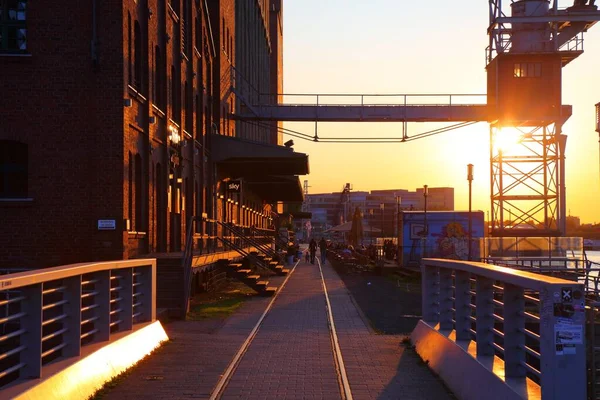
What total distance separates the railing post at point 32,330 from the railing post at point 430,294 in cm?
656

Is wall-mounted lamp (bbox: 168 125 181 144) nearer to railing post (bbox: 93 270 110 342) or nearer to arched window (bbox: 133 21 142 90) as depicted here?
arched window (bbox: 133 21 142 90)

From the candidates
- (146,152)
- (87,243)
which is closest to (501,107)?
(146,152)

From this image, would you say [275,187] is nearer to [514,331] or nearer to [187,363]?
[187,363]

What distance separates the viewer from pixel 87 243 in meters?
18.1

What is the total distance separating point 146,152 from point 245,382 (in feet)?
40.0

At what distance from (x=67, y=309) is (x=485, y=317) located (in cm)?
421

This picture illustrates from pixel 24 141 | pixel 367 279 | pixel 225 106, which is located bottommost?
pixel 367 279

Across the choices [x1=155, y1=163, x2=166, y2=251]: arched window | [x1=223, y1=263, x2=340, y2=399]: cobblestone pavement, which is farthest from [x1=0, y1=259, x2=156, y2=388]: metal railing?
[x1=155, y1=163, x2=166, y2=251]: arched window

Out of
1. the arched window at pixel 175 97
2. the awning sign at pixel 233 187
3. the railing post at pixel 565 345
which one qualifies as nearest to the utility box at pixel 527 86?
the awning sign at pixel 233 187

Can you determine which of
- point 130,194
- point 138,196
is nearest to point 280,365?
point 130,194

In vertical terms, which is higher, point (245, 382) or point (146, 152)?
point (146, 152)

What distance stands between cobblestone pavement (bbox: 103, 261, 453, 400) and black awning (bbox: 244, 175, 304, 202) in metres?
27.8

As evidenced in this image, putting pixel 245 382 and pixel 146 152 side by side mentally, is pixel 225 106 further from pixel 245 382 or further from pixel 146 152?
pixel 245 382

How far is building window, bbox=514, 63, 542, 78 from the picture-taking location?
5269cm
